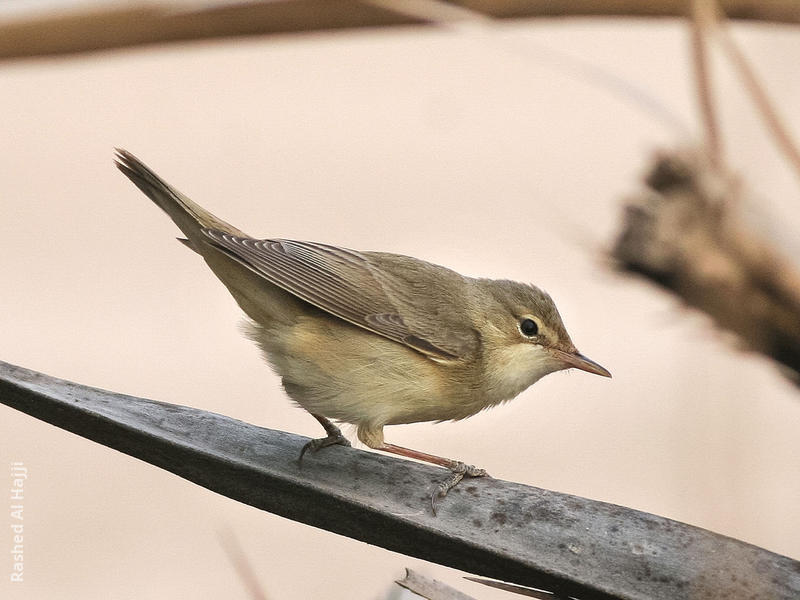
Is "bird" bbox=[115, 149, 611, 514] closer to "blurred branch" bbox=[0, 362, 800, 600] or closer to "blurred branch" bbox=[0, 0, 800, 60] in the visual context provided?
"blurred branch" bbox=[0, 0, 800, 60]

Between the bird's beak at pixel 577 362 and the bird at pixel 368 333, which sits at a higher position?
the bird's beak at pixel 577 362

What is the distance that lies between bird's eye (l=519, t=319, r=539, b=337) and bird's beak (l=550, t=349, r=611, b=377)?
0.25ft

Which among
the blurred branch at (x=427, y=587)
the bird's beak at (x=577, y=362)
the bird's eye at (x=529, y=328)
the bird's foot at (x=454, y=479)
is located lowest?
the blurred branch at (x=427, y=587)

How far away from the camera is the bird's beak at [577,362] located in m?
2.82

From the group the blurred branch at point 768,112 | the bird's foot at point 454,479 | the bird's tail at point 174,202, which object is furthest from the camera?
the bird's tail at point 174,202

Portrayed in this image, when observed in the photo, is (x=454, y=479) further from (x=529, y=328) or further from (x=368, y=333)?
(x=529, y=328)

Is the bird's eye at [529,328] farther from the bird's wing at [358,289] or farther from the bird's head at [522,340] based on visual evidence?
the bird's wing at [358,289]

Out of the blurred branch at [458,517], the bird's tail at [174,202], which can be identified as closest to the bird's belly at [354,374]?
the bird's tail at [174,202]

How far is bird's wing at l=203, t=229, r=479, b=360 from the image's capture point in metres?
2.48

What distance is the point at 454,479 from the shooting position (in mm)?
1847

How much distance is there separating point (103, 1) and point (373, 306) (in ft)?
3.55

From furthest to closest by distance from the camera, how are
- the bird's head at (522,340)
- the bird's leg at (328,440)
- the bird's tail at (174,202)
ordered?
the bird's head at (522,340)
the bird's tail at (174,202)
the bird's leg at (328,440)

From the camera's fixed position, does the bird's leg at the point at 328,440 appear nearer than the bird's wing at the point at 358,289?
Yes

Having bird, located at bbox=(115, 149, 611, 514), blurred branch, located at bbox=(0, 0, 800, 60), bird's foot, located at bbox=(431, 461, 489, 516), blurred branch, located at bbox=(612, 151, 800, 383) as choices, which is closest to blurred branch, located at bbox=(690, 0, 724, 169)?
blurred branch, located at bbox=(612, 151, 800, 383)
